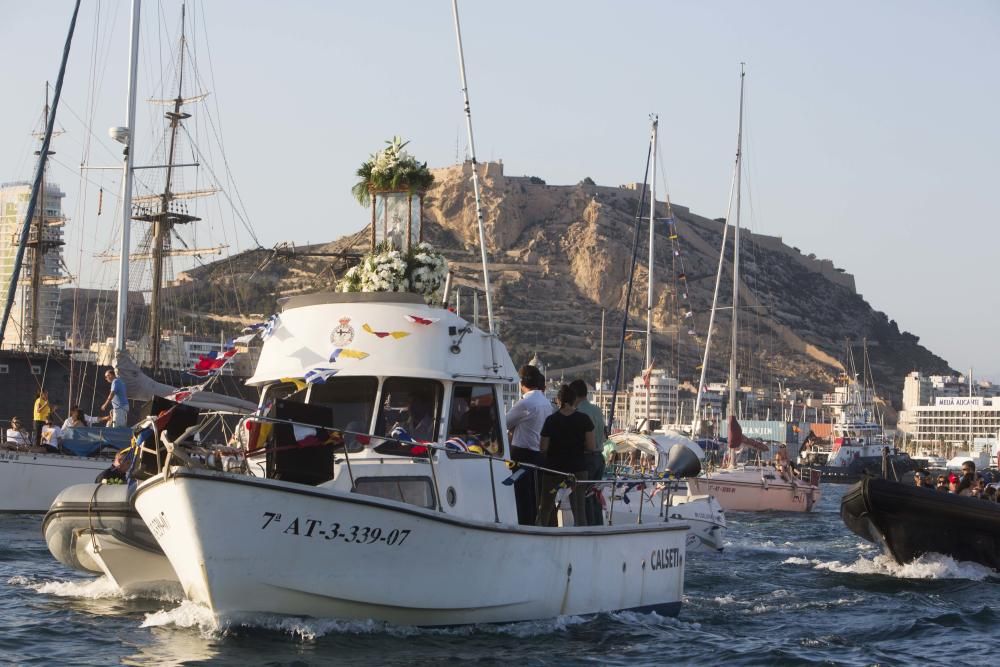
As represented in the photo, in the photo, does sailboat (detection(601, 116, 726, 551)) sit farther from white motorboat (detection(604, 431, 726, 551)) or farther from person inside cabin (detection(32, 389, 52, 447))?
person inside cabin (detection(32, 389, 52, 447))

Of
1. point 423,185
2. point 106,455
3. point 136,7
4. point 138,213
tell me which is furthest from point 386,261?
point 138,213

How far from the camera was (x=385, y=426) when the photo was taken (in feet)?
39.9

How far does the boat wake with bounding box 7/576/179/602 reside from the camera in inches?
534

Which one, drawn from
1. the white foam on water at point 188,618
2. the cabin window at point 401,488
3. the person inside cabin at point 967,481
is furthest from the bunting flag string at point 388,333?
the person inside cabin at point 967,481

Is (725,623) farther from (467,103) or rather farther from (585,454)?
(467,103)

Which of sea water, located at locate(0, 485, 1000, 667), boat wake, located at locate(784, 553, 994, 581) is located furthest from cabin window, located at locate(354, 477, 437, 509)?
boat wake, located at locate(784, 553, 994, 581)

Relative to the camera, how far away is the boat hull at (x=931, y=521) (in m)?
18.4

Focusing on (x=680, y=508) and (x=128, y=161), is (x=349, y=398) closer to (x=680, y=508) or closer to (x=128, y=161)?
(x=680, y=508)

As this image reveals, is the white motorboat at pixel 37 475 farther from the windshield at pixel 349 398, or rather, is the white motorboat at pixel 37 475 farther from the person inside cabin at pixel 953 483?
the windshield at pixel 349 398

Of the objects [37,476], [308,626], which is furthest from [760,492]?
[308,626]

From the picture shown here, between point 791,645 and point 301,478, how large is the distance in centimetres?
483

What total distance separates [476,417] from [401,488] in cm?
139

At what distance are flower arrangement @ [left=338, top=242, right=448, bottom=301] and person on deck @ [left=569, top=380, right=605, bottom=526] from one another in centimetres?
192

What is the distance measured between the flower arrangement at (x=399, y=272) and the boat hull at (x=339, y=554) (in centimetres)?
336
